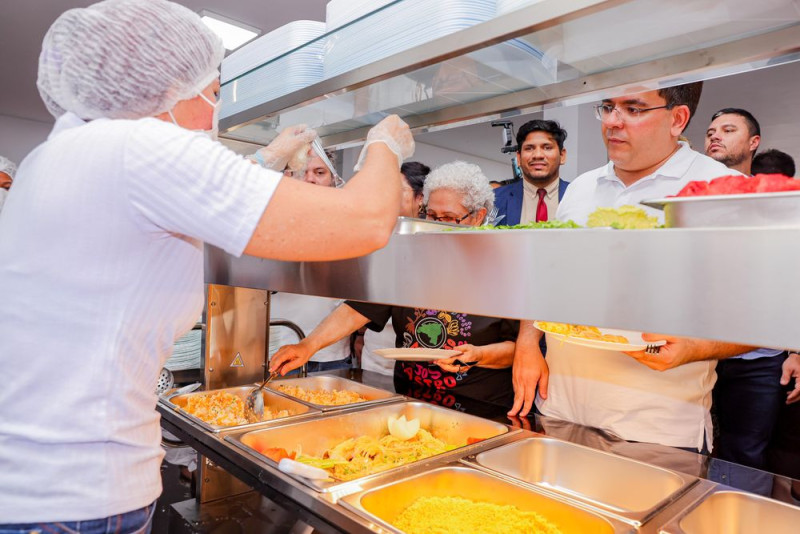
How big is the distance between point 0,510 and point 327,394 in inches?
49.6

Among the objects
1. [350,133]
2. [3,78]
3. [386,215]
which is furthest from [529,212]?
[3,78]

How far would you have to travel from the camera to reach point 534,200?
3975 millimetres

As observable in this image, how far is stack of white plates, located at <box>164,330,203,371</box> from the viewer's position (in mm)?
2627

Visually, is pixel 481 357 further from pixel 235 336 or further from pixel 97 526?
pixel 97 526

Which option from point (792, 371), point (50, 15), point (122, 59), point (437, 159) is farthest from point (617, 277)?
point (437, 159)

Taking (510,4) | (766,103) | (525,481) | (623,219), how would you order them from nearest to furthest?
(623,219) < (510,4) < (525,481) < (766,103)

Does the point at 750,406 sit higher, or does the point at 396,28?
the point at 396,28

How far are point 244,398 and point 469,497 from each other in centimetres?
102

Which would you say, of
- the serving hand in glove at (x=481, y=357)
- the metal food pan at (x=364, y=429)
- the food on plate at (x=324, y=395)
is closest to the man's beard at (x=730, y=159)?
the serving hand in glove at (x=481, y=357)

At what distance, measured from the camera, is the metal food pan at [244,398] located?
1.53 m

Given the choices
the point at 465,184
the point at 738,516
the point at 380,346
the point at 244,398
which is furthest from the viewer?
the point at 380,346

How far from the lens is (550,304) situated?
714 mm

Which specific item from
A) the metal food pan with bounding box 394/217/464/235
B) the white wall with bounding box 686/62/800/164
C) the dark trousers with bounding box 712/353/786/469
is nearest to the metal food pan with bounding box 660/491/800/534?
the metal food pan with bounding box 394/217/464/235

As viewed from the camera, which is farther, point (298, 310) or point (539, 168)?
point (539, 168)
